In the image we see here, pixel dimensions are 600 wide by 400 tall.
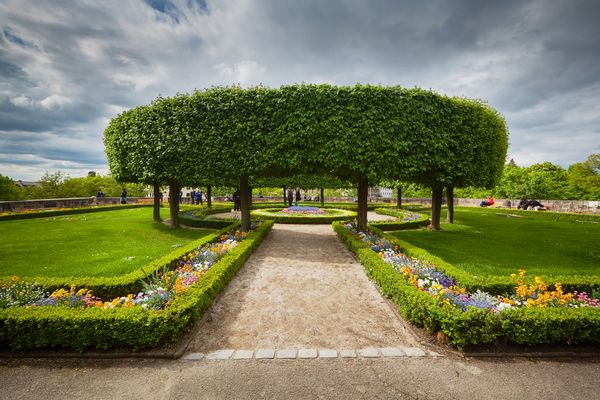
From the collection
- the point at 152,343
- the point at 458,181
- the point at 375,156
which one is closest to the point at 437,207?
the point at 458,181

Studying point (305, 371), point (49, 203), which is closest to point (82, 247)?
point (305, 371)

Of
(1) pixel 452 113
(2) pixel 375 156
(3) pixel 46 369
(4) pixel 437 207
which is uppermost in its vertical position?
(1) pixel 452 113

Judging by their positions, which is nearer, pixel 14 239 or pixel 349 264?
pixel 349 264

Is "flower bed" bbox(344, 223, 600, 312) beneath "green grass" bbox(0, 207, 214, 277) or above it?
above

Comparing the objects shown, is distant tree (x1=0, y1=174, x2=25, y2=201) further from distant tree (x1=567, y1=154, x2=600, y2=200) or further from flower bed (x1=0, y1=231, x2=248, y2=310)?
distant tree (x1=567, y1=154, x2=600, y2=200)

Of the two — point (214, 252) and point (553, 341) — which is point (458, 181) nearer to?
point (553, 341)

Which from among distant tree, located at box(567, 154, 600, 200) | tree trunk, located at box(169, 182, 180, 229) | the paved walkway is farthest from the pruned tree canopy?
distant tree, located at box(567, 154, 600, 200)

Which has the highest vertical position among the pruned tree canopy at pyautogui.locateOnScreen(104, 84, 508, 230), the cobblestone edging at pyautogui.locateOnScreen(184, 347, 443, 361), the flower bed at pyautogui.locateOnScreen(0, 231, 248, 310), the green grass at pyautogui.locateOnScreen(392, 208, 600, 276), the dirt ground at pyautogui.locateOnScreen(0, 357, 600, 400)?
the pruned tree canopy at pyautogui.locateOnScreen(104, 84, 508, 230)

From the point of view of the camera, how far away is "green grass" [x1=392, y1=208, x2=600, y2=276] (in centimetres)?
965

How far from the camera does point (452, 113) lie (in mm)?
13172

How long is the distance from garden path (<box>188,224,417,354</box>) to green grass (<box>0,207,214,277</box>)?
175 inches

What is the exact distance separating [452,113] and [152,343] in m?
14.6

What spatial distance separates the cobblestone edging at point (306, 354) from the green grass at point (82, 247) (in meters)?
5.70

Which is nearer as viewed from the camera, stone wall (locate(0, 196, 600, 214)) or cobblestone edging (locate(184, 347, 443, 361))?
cobblestone edging (locate(184, 347, 443, 361))
